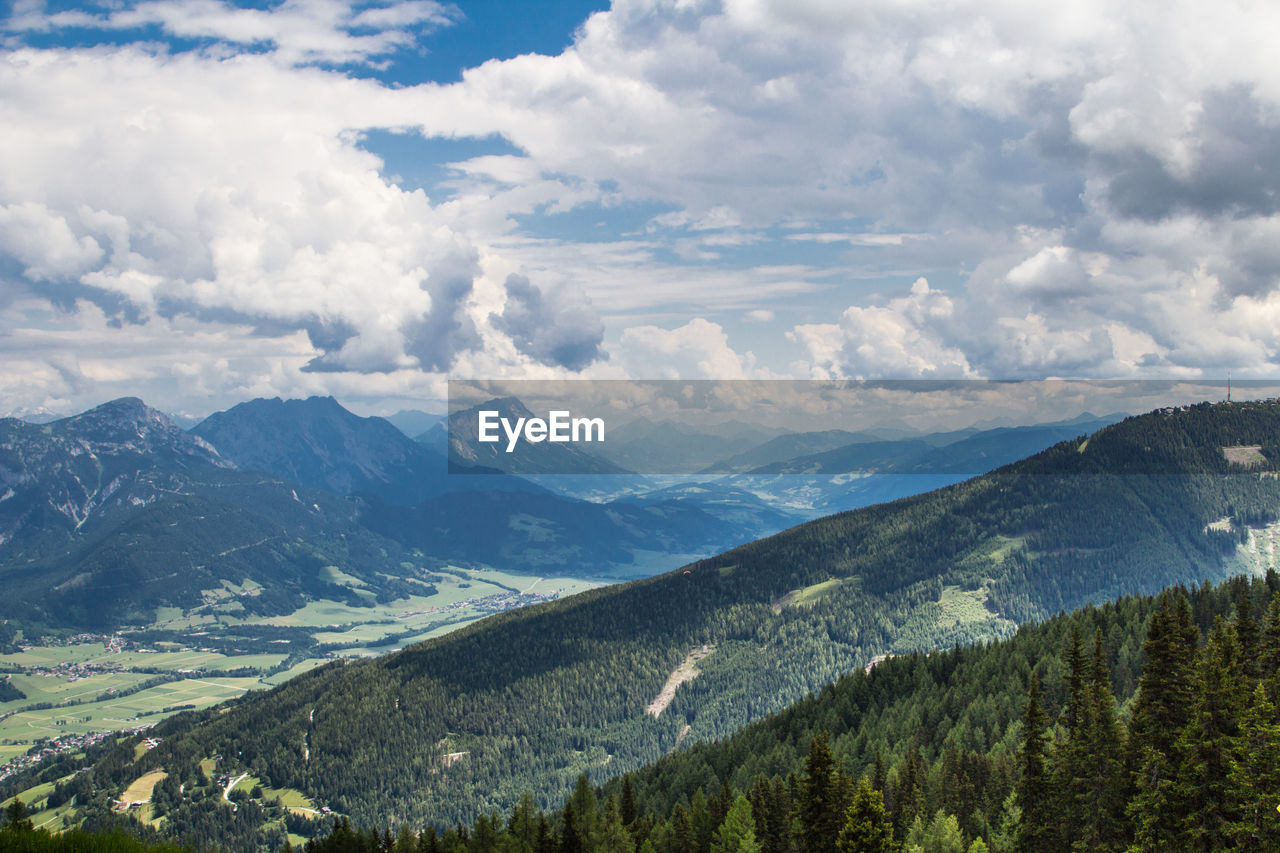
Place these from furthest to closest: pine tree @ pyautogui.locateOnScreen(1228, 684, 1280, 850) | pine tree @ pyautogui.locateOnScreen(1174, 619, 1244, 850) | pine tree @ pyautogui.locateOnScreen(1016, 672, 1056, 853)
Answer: pine tree @ pyautogui.locateOnScreen(1016, 672, 1056, 853), pine tree @ pyautogui.locateOnScreen(1174, 619, 1244, 850), pine tree @ pyautogui.locateOnScreen(1228, 684, 1280, 850)

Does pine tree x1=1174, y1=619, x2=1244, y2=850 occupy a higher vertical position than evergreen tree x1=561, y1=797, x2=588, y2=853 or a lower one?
higher

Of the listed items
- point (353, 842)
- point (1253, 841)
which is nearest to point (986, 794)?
point (1253, 841)

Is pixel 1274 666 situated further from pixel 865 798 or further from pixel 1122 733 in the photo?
pixel 865 798

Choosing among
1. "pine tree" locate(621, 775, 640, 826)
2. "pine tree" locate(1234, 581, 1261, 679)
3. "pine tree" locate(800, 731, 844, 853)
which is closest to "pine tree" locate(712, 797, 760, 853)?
"pine tree" locate(621, 775, 640, 826)

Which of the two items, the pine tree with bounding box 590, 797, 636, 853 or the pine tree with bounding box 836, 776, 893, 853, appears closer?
the pine tree with bounding box 836, 776, 893, 853

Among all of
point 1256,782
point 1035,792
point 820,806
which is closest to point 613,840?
point 820,806

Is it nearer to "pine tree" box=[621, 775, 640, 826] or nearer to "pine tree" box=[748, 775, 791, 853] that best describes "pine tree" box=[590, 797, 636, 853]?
"pine tree" box=[621, 775, 640, 826]

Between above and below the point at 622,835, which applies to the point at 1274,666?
above
